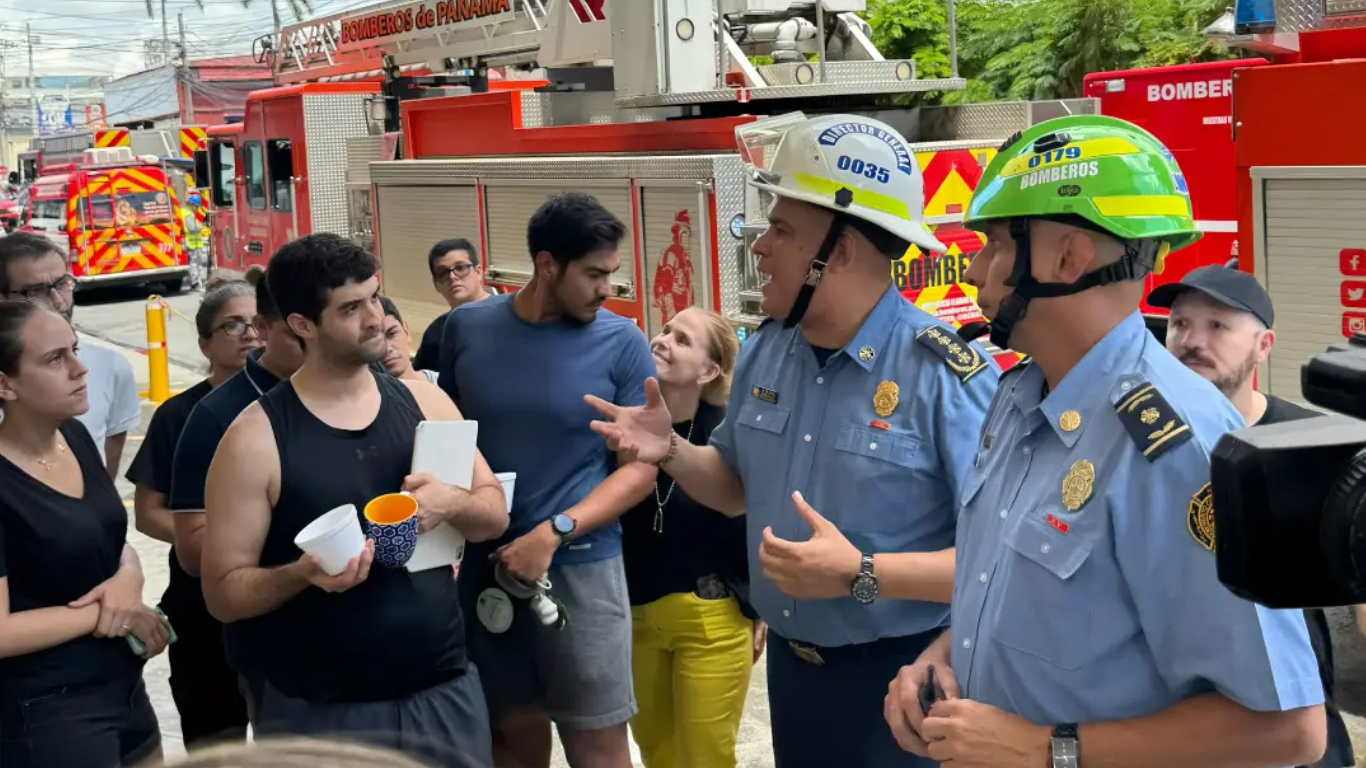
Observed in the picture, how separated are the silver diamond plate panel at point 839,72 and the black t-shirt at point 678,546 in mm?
4837

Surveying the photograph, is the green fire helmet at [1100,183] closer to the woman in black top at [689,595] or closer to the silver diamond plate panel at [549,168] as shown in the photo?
the woman in black top at [689,595]

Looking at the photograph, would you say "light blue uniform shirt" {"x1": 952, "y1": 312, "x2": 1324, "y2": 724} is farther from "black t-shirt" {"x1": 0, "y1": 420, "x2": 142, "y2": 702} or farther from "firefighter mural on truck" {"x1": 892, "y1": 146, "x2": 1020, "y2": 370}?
"firefighter mural on truck" {"x1": 892, "y1": 146, "x2": 1020, "y2": 370}

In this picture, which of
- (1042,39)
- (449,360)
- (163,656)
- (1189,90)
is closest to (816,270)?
(449,360)

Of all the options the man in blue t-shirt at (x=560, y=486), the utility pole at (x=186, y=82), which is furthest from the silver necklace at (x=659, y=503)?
the utility pole at (x=186, y=82)

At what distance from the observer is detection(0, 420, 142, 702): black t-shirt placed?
3234 millimetres

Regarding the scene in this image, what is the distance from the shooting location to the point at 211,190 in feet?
52.1

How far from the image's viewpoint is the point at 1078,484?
196cm

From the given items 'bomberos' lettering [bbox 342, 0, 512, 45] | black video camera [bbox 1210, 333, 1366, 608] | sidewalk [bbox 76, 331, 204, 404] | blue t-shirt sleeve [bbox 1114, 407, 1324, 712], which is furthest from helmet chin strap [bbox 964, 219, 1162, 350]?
sidewalk [bbox 76, 331, 204, 404]

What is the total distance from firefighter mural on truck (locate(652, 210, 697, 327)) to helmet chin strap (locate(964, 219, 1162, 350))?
559 cm

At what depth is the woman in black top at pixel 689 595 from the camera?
3.96 meters

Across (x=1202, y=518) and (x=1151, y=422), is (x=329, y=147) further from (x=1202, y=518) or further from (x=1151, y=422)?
(x=1202, y=518)

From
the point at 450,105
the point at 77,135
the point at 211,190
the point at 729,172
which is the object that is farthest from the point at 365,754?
the point at 77,135

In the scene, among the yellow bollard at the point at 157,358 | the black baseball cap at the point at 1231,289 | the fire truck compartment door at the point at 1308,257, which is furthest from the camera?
the yellow bollard at the point at 157,358

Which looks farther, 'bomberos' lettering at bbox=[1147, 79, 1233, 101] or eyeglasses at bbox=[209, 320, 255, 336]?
'bomberos' lettering at bbox=[1147, 79, 1233, 101]
